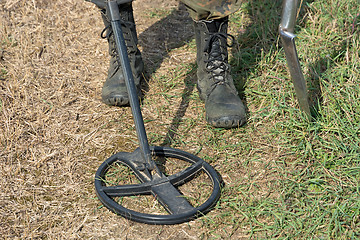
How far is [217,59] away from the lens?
2.29m

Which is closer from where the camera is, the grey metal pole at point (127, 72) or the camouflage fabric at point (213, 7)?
the grey metal pole at point (127, 72)

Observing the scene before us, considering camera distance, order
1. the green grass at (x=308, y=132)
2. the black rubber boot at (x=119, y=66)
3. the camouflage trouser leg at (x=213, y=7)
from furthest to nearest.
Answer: the black rubber boot at (x=119, y=66) → the camouflage trouser leg at (x=213, y=7) → the green grass at (x=308, y=132)

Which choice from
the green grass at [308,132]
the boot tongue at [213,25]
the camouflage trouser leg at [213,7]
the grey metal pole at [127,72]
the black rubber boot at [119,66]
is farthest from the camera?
the black rubber boot at [119,66]

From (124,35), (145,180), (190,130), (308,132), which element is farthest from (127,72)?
(308,132)

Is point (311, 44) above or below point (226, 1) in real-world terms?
below

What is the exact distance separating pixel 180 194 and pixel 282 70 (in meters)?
1.11

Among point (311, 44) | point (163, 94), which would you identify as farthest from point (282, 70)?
point (163, 94)

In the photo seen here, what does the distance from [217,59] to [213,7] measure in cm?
31

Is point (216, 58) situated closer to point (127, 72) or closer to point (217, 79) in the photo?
point (217, 79)

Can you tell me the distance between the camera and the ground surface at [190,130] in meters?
1.69

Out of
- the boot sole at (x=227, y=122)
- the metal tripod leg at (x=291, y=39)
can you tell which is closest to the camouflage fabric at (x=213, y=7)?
the metal tripod leg at (x=291, y=39)

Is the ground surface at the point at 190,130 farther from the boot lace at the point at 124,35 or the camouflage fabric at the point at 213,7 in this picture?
the camouflage fabric at the point at 213,7

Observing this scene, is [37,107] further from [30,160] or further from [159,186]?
[159,186]

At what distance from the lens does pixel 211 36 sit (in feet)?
7.32
